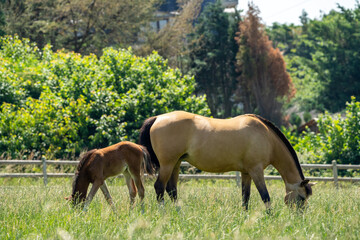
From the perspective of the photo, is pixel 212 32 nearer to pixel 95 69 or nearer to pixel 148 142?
pixel 95 69

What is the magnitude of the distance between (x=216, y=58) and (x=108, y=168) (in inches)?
1238

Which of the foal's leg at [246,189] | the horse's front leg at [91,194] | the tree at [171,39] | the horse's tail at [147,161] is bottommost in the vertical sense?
the foal's leg at [246,189]

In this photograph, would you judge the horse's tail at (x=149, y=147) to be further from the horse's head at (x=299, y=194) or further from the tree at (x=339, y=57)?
the tree at (x=339, y=57)

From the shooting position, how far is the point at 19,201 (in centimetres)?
843

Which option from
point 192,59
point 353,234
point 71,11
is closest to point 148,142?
point 353,234

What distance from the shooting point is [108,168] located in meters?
9.47

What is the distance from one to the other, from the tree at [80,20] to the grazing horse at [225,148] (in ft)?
78.4

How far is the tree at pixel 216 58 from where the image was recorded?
1580 inches

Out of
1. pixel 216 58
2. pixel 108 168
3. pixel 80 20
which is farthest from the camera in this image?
pixel 216 58

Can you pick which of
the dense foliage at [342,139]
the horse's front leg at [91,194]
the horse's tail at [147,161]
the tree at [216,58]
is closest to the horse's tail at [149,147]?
the horse's tail at [147,161]

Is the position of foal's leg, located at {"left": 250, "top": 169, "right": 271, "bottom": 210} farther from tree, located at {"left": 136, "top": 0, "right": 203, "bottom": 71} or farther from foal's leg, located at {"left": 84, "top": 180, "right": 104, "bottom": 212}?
tree, located at {"left": 136, "top": 0, "right": 203, "bottom": 71}

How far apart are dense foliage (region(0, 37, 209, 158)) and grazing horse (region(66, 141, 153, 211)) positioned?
8.55 meters

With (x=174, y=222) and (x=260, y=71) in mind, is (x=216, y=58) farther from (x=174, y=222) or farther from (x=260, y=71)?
(x=174, y=222)

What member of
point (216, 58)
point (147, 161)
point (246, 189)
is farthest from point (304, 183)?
point (216, 58)
